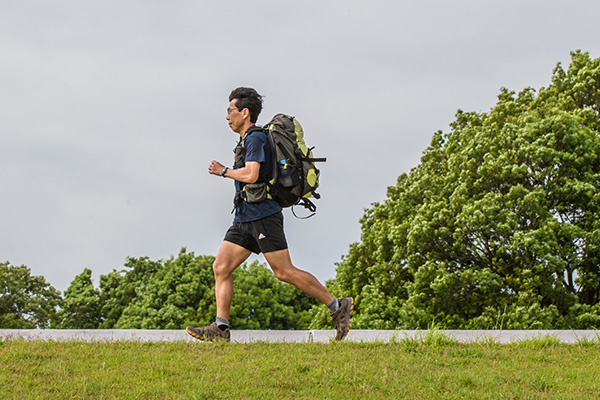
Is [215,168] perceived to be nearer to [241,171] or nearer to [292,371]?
[241,171]

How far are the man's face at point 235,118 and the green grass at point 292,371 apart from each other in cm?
250

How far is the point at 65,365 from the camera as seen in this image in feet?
20.6

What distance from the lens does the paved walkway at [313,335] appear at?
807cm

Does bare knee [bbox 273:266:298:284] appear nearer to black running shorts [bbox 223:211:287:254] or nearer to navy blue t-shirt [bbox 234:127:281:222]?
black running shorts [bbox 223:211:287:254]

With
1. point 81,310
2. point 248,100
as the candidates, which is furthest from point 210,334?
point 81,310

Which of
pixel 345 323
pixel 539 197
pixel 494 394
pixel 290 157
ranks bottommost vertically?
pixel 494 394

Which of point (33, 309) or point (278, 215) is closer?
point (278, 215)

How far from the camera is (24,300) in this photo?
130 ft

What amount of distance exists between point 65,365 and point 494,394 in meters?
4.05

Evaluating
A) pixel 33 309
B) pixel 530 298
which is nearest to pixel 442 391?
pixel 530 298

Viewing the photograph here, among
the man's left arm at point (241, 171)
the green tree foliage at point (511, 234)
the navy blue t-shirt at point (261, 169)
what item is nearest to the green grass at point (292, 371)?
the navy blue t-shirt at point (261, 169)

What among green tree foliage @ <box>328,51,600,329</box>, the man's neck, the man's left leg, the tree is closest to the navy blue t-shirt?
the man's neck

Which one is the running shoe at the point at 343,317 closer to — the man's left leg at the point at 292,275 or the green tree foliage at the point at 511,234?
the man's left leg at the point at 292,275

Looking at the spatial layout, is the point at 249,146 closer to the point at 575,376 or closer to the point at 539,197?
the point at 575,376
